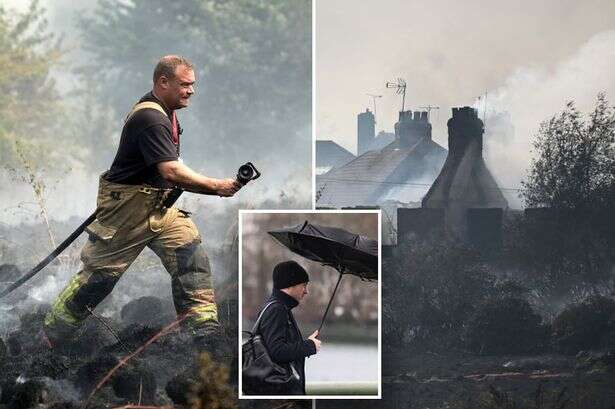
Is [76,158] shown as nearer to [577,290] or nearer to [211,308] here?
[211,308]

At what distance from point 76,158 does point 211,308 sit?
1.19 metres

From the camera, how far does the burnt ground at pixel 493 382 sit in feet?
29.1

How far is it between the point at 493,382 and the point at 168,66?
260 centimetres

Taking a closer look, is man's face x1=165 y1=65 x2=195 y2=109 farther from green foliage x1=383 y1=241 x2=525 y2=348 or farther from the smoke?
the smoke

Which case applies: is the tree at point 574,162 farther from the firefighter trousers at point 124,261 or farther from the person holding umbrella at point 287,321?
the firefighter trousers at point 124,261

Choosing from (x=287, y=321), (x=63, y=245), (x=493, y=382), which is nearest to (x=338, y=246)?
(x=287, y=321)

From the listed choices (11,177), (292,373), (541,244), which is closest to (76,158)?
(11,177)

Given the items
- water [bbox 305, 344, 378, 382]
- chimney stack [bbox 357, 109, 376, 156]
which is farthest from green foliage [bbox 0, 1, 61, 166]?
water [bbox 305, 344, 378, 382]

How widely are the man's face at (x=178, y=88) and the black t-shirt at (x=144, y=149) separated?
0.06m

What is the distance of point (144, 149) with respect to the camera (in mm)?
8539

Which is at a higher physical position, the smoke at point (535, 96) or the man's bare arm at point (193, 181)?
the smoke at point (535, 96)

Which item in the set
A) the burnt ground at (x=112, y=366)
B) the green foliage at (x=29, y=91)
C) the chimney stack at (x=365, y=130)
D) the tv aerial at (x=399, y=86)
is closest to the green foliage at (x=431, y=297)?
the chimney stack at (x=365, y=130)

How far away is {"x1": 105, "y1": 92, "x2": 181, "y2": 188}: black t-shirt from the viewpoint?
8477 mm

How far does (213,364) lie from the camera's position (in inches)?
348
